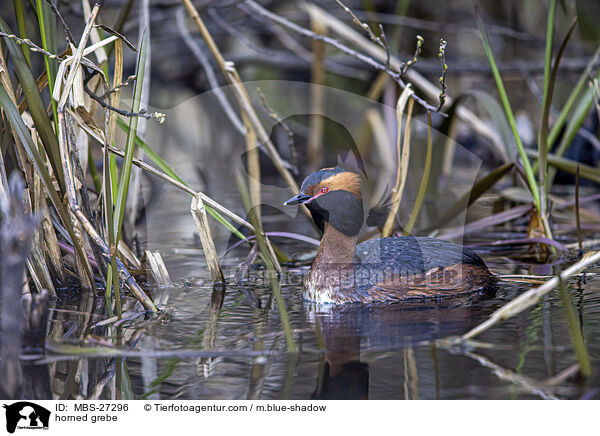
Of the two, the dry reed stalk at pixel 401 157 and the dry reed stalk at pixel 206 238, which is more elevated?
the dry reed stalk at pixel 401 157

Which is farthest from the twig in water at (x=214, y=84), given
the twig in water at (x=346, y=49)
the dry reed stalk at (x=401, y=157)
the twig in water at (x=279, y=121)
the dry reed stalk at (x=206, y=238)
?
the dry reed stalk at (x=206, y=238)

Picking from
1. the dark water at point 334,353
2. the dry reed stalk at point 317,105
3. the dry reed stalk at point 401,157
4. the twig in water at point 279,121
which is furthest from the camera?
the dry reed stalk at point 317,105

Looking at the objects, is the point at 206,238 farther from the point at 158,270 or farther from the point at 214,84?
the point at 214,84

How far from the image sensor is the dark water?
2.75 meters

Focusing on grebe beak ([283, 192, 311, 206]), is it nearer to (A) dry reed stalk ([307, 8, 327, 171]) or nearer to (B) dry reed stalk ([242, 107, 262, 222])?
(B) dry reed stalk ([242, 107, 262, 222])

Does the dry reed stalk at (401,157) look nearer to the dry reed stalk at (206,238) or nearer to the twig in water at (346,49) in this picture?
the twig in water at (346,49)

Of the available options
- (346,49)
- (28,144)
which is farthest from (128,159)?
(346,49)

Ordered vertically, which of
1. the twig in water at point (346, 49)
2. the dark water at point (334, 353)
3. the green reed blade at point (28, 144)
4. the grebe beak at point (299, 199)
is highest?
the twig in water at point (346, 49)

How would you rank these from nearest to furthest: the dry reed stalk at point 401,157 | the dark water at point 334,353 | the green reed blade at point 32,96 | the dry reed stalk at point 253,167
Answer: the dark water at point 334,353 < the green reed blade at point 32,96 < the dry reed stalk at point 401,157 < the dry reed stalk at point 253,167

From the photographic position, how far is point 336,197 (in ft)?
14.1
